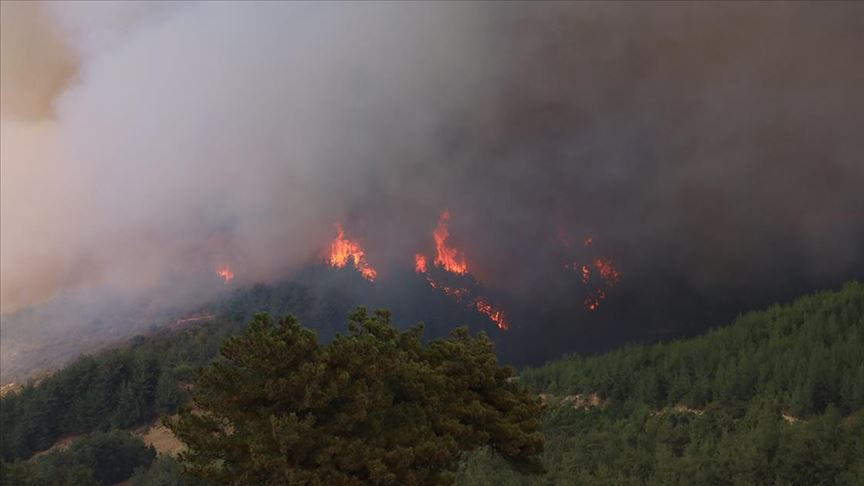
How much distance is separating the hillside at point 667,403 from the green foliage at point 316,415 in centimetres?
5427

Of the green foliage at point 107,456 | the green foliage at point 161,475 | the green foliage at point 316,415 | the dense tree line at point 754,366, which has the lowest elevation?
the green foliage at point 316,415

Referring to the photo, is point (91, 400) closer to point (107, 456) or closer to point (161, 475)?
point (107, 456)

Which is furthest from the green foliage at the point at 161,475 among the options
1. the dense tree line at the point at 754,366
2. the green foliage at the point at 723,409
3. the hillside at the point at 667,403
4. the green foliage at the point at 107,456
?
the dense tree line at the point at 754,366

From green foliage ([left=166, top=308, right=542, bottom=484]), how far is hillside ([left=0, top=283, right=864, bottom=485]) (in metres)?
Answer: 54.3

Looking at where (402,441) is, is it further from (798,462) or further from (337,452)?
(798,462)

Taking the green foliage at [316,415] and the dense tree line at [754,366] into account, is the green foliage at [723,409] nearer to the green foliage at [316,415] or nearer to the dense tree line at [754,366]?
the dense tree line at [754,366]

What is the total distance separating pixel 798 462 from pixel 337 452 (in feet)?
227

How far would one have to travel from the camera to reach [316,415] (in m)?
32.4

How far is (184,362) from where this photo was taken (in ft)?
562

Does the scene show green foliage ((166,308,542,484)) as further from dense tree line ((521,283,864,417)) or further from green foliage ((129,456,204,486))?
dense tree line ((521,283,864,417))

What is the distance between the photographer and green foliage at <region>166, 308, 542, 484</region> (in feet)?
101

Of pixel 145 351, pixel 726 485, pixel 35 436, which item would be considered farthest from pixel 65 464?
pixel 726 485

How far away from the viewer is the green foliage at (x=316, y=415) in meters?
30.9

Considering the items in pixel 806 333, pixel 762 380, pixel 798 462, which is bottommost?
pixel 798 462
